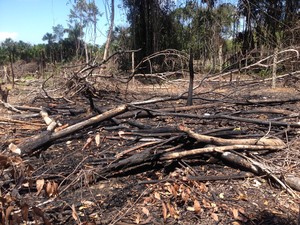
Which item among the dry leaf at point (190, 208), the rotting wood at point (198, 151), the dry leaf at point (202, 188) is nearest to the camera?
the dry leaf at point (190, 208)

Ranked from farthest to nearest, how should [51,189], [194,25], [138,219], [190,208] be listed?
[194,25] < [190,208] < [138,219] < [51,189]

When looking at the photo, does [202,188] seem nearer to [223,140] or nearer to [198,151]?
[198,151]

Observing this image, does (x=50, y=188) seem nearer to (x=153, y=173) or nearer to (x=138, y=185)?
(x=138, y=185)

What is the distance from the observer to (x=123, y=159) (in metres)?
2.84

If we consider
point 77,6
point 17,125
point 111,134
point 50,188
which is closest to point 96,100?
point 17,125

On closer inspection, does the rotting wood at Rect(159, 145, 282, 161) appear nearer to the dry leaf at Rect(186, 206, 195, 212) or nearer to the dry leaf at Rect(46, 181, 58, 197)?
the dry leaf at Rect(186, 206, 195, 212)

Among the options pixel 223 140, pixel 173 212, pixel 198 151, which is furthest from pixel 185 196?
pixel 223 140

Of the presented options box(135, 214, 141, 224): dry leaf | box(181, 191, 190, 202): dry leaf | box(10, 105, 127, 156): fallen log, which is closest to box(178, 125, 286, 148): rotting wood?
box(181, 191, 190, 202): dry leaf

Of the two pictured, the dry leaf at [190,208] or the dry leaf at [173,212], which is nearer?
the dry leaf at [173,212]

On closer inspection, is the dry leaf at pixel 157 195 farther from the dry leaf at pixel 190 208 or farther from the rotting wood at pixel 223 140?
the rotting wood at pixel 223 140

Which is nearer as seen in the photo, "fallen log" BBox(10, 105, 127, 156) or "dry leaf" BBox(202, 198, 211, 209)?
"dry leaf" BBox(202, 198, 211, 209)

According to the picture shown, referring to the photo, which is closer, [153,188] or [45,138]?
[153,188]

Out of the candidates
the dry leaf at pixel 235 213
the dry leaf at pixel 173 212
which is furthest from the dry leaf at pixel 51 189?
the dry leaf at pixel 235 213

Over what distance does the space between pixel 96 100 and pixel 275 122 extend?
153 inches
